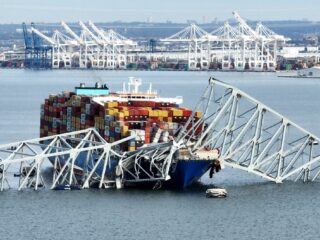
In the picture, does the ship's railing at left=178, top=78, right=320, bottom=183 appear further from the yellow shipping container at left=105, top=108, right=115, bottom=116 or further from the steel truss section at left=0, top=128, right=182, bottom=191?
the yellow shipping container at left=105, top=108, right=115, bottom=116

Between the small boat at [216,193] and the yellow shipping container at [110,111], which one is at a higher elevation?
the yellow shipping container at [110,111]

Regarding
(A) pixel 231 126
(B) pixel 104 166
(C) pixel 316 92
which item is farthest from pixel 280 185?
(C) pixel 316 92

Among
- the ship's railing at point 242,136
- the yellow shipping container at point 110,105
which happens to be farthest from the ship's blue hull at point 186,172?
the yellow shipping container at point 110,105

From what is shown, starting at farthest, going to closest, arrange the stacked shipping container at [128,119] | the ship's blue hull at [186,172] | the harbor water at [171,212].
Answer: the stacked shipping container at [128,119], the ship's blue hull at [186,172], the harbor water at [171,212]

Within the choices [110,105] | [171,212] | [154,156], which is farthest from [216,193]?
[110,105]

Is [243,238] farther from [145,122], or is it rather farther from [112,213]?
[145,122]

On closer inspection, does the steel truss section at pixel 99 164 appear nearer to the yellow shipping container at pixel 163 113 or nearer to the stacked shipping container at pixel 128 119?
the stacked shipping container at pixel 128 119

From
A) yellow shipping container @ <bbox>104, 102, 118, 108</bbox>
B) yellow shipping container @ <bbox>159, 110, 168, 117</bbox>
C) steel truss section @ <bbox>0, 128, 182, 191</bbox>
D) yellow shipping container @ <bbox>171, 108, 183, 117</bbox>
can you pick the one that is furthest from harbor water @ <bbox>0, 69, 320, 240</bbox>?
yellow shipping container @ <bbox>104, 102, 118, 108</bbox>

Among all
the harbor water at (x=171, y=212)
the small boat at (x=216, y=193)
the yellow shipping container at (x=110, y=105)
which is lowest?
the harbor water at (x=171, y=212)
